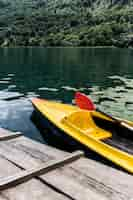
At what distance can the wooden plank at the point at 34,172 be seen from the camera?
6848mm

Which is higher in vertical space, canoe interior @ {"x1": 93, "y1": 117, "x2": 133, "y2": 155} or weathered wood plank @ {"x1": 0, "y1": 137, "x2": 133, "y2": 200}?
weathered wood plank @ {"x1": 0, "y1": 137, "x2": 133, "y2": 200}

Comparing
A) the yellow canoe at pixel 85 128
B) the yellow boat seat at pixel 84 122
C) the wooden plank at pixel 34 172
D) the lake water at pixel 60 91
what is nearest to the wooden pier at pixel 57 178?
the wooden plank at pixel 34 172

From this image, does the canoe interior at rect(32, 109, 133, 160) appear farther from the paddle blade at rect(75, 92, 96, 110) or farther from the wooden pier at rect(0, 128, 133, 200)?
the wooden pier at rect(0, 128, 133, 200)

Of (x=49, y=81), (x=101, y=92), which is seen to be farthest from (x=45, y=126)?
(x=49, y=81)

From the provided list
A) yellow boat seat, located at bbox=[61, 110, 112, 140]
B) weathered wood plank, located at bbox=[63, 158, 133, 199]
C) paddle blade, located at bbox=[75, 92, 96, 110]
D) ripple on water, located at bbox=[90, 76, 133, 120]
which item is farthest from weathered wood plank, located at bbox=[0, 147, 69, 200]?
ripple on water, located at bbox=[90, 76, 133, 120]

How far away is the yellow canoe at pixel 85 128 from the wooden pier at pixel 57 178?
191cm

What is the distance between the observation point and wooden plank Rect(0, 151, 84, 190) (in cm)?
685

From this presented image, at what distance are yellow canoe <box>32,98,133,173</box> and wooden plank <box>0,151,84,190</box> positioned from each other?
1.94 m

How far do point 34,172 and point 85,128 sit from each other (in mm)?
6488

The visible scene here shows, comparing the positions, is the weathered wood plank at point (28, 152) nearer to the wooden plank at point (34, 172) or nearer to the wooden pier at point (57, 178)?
the wooden pier at point (57, 178)

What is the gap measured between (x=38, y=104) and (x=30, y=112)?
2.57 meters

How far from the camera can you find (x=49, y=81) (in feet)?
119

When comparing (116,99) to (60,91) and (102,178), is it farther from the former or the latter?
(102,178)

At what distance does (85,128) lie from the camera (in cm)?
1358
